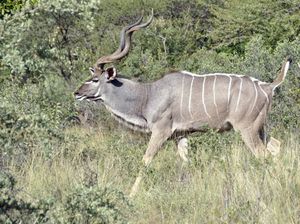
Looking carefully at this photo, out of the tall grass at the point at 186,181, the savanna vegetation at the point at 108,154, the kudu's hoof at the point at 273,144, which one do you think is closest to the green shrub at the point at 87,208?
the savanna vegetation at the point at 108,154

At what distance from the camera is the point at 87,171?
611cm

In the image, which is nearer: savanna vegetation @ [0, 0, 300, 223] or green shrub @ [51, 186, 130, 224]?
savanna vegetation @ [0, 0, 300, 223]

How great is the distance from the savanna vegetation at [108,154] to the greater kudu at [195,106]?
21cm

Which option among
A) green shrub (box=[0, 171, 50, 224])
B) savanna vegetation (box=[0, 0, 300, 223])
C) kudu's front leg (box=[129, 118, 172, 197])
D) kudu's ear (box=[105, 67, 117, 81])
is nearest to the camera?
savanna vegetation (box=[0, 0, 300, 223])

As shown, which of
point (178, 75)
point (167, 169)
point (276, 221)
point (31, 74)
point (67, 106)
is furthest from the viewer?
point (67, 106)

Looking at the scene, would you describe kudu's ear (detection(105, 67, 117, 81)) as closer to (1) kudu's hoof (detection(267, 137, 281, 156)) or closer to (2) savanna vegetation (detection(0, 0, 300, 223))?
(2) savanna vegetation (detection(0, 0, 300, 223))

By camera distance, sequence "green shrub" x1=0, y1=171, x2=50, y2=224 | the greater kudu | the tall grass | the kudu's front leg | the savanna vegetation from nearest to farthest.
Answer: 1. the savanna vegetation
2. "green shrub" x1=0, y1=171, x2=50, y2=224
3. the tall grass
4. the kudu's front leg
5. the greater kudu

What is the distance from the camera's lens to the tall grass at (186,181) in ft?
15.2

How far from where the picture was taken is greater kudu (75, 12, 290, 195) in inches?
293

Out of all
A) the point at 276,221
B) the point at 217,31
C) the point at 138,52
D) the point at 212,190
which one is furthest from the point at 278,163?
the point at 217,31

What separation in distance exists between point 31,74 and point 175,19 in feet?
47.2

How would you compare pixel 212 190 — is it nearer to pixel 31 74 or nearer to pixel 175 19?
pixel 31 74

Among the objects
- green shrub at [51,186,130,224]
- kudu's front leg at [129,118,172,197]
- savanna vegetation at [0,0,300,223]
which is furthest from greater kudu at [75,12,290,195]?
green shrub at [51,186,130,224]

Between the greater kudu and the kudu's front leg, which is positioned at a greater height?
the greater kudu
